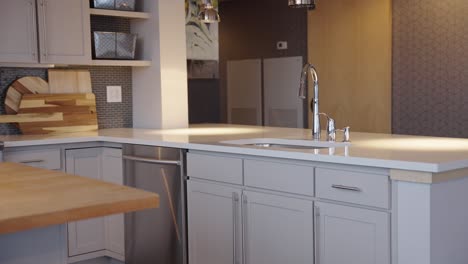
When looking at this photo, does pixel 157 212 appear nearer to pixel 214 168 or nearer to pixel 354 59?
pixel 214 168

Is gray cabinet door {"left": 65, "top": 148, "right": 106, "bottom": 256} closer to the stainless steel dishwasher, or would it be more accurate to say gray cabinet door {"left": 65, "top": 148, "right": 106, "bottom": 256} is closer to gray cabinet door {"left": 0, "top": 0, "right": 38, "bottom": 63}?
the stainless steel dishwasher

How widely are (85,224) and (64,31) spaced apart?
4.02 feet

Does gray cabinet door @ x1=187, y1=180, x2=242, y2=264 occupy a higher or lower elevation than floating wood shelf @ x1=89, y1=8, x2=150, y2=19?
lower

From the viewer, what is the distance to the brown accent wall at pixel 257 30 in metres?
6.46

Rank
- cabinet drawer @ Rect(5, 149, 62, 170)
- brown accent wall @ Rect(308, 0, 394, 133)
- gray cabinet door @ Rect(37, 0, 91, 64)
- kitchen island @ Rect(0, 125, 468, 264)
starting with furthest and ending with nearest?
brown accent wall @ Rect(308, 0, 394, 133)
gray cabinet door @ Rect(37, 0, 91, 64)
cabinet drawer @ Rect(5, 149, 62, 170)
kitchen island @ Rect(0, 125, 468, 264)

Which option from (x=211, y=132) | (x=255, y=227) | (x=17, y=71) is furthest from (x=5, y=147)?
(x=255, y=227)

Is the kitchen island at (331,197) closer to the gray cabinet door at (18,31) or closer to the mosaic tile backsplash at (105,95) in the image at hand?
the gray cabinet door at (18,31)

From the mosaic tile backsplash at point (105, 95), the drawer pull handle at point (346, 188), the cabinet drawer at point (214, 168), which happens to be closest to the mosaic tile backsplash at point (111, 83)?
the mosaic tile backsplash at point (105, 95)

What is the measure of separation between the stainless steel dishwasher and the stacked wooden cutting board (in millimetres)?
664

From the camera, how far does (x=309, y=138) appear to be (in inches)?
135

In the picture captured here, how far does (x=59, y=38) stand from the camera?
3.89 metres

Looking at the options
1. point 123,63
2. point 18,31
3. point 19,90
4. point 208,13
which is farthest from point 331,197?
point 19,90

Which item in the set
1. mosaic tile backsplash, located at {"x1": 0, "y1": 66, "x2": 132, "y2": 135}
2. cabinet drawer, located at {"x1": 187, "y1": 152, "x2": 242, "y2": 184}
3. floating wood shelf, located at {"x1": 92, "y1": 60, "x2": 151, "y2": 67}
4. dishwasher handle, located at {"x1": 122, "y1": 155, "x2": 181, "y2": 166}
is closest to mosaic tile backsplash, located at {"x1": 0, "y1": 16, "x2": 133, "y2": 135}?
mosaic tile backsplash, located at {"x1": 0, "y1": 66, "x2": 132, "y2": 135}

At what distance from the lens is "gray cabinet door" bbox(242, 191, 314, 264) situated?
268 centimetres
